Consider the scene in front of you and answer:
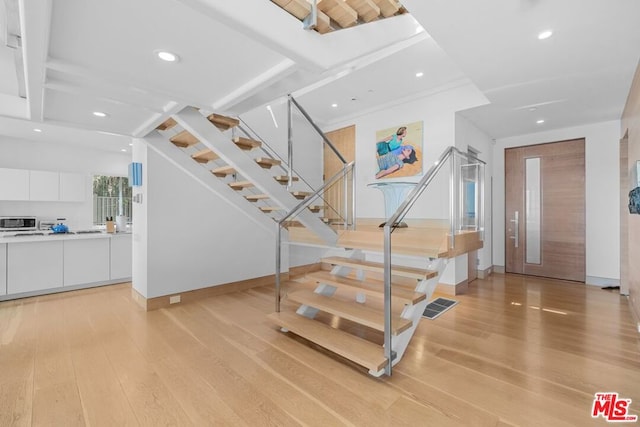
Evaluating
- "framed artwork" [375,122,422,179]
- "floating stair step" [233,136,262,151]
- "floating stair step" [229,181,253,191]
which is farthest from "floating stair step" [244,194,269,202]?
"framed artwork" [375,122,422,179]

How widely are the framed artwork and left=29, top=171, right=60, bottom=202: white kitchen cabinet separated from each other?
22.7 feet

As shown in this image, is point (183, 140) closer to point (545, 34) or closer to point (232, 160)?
point (232, 160)

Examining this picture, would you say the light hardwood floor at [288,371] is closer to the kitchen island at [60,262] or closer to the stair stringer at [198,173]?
the kitchen island at [60,262]

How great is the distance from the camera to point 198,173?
14.0 feet

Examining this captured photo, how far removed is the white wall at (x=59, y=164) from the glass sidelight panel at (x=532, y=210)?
9.32 m

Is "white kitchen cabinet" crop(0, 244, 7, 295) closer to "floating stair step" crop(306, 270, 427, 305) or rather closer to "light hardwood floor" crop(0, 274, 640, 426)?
"light hardwood floor" crop(0, 274, 640, 426)

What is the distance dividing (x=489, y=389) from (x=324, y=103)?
4.91m

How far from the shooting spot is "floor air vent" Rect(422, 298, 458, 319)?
12.2 feet

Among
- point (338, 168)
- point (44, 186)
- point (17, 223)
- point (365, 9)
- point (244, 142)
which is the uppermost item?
point (365, 9)

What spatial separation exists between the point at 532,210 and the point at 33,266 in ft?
29.3

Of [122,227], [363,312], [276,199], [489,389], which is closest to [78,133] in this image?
[122,227]

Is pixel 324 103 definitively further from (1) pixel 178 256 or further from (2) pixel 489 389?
(2) pixel 489 389

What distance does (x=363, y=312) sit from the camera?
274cm

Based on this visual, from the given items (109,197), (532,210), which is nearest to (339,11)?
(532,210)
